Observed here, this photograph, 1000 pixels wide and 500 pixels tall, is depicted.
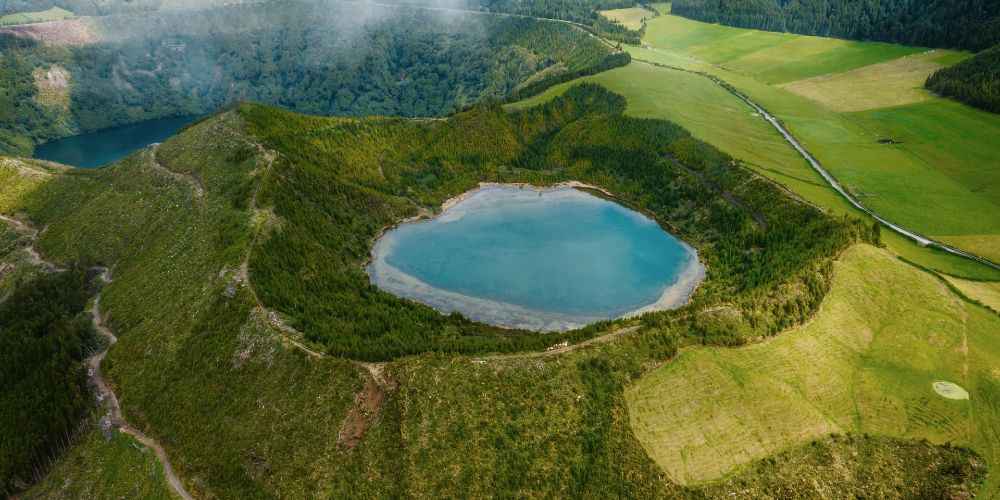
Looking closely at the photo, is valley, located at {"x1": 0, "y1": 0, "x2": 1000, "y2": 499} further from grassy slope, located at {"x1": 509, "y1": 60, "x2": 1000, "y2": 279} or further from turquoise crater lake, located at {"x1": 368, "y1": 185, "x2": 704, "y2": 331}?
grassy slope, located at {"x1": 509, "y1": 60, "x2": 1000, "y2": 279}

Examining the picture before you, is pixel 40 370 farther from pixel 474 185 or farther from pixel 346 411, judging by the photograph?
pixel 474 185

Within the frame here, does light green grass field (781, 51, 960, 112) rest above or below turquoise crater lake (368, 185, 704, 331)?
above

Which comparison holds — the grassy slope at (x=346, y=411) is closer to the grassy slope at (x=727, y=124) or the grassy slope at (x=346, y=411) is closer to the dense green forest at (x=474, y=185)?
the dense green forest at (x=474, y=185)

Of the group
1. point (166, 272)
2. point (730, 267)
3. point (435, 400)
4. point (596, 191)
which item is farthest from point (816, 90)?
point (166, 272)

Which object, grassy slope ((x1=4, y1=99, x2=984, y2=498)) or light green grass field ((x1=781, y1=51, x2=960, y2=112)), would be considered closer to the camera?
grassy slope ((x1=4, y1=99, x2=984, y2=498))

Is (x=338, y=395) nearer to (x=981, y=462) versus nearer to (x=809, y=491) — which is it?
(x=809, y=491)

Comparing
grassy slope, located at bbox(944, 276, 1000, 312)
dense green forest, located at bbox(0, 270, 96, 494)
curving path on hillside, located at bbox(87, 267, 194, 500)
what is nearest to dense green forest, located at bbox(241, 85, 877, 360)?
grassy slope, located at bbox(944, 276, 1000, 312)
